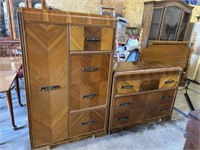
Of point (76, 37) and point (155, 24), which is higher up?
point (155, 24)

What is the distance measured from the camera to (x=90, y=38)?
1.43 meters

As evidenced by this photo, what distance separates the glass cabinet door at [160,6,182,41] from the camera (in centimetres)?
302

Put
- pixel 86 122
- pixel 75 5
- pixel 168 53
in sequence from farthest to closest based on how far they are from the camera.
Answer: pixel 75 5
pixel 168 53
pixel 86 122

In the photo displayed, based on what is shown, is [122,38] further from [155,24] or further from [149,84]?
[149,84]

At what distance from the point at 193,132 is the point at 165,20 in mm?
2798

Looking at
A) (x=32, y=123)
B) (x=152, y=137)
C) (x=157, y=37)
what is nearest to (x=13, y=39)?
(x=32, y=123)

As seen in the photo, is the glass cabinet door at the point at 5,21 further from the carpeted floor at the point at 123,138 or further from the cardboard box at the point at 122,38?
the cardboard box at the point at 122,38

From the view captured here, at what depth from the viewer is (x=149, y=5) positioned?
9.01 ft

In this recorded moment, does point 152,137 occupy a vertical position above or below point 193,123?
below

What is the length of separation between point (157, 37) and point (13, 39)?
3262mm

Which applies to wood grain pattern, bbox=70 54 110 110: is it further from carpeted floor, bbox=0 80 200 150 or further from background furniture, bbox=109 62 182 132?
carpeted floor, bbox=0 80 200 150

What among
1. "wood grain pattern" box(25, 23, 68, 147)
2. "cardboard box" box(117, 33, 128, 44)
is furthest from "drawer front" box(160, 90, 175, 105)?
"cardboard box" box(117, 33, 128, 44)

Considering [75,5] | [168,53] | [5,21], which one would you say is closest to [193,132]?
[168,53]

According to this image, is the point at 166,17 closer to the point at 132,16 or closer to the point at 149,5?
the point at 149,5
